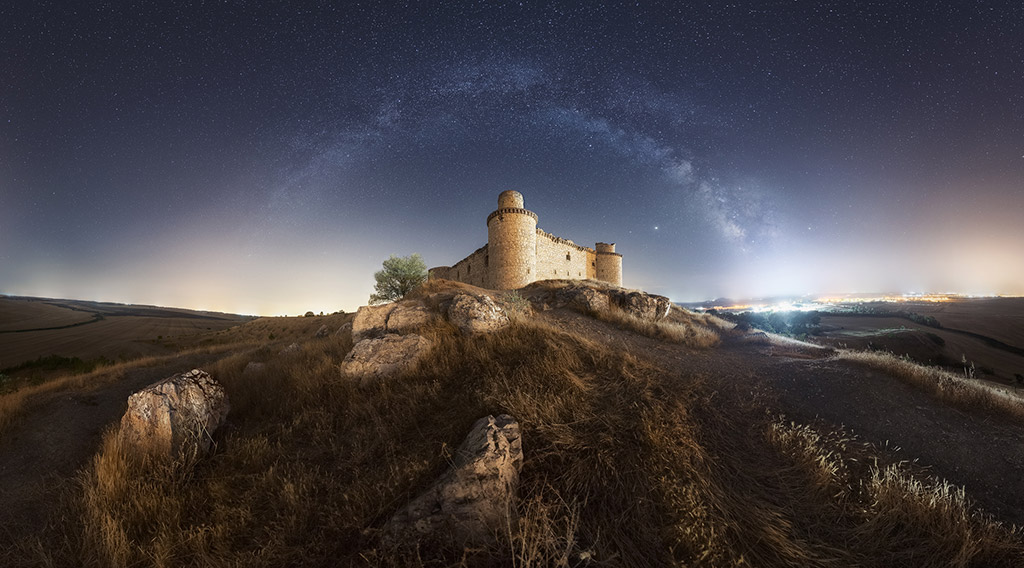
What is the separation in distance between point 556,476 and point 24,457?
827 cm

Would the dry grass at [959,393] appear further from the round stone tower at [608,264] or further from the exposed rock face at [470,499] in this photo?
the round stone tower at [608,264]

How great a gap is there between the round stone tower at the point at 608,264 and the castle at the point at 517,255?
168 cm

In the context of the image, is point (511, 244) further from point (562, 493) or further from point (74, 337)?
point (74, 337)

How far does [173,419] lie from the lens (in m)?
4.41

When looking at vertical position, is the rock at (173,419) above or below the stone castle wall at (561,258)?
below

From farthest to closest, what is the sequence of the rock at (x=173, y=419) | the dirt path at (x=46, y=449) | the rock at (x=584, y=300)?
the rock at (x=584, y=300) < the rock at (x=173, y=419) < the dirt path at (x=46, y=449)

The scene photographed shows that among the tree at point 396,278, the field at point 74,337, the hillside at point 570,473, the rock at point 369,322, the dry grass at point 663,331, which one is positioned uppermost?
the tree at point 396,278

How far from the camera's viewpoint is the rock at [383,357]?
5.80 meters

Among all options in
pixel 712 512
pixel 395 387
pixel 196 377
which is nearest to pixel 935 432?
pixel 712 512

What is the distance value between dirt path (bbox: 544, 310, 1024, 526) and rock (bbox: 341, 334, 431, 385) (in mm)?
4952

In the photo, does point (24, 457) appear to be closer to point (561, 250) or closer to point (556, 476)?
point (556, 476)

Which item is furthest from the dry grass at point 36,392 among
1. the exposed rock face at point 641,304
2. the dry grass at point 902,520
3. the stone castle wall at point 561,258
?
the stone castle wall at point 561,258

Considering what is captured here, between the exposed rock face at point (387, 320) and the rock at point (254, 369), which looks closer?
the rock at point (254, 369)

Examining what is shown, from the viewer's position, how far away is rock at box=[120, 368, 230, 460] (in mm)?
4125
